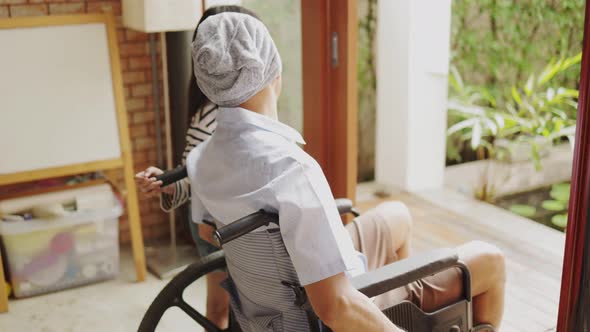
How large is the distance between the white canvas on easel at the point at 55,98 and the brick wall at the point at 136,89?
11.1 inches

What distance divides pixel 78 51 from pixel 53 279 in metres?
1.01

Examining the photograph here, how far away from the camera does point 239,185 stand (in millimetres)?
1751

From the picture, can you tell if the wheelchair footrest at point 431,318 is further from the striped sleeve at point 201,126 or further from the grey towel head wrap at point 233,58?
the striped sleeve at point 201,126

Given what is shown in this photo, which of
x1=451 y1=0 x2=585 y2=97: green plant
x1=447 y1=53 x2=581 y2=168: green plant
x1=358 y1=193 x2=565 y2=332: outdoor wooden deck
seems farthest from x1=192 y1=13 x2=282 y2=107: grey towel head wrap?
x1=447 y1=53 x2=581 y2=168: green plant

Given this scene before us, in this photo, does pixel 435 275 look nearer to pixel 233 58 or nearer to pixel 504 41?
pixel 233 58

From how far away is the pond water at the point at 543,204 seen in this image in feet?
12.4

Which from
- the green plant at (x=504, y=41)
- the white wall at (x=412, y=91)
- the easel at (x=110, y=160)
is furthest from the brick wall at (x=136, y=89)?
the green plant at (x=504, y=41)

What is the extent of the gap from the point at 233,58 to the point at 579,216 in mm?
963

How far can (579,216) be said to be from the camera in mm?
1869

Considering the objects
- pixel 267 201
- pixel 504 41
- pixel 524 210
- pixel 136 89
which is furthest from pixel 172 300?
pixel 504 41

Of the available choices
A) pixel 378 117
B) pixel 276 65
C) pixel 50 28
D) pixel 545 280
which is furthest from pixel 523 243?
pixel 50 28

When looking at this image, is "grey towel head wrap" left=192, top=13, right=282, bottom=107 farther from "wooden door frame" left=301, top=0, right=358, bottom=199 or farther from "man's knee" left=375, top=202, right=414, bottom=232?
"wooden door frame" left=301, top=0, right=358, bottom=199

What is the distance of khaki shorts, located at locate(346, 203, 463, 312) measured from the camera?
2006 millimetres

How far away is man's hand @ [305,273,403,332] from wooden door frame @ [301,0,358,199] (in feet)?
5.00
